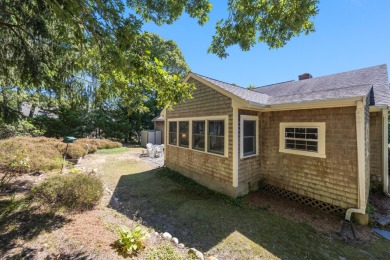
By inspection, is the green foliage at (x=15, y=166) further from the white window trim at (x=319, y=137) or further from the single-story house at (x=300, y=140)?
the white window trim at (x=319, y=137)

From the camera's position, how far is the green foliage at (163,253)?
2.94 m

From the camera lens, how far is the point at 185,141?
312 inches

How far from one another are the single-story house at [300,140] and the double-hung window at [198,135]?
0.14ft

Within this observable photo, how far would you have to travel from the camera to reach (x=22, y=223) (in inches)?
134

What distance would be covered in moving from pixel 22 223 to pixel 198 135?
5.39m

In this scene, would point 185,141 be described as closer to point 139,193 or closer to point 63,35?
point 139,193

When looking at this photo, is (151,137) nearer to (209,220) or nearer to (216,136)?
(216,136)

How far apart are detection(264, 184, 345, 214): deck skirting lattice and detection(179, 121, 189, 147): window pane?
3.70 meters

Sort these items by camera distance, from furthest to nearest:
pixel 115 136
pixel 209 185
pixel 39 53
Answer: pixel 115 136 < pixel 209 185 < pixel 39 53

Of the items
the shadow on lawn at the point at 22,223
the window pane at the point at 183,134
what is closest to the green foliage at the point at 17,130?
the shadow on lawn at the point at 22,223

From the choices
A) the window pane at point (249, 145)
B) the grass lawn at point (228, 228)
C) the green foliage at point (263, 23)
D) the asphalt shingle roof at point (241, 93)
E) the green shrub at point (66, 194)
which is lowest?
the grass lawn at point (228, 228)

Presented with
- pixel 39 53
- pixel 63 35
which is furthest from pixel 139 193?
pixel 39 53

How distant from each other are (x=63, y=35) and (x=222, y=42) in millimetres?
4128

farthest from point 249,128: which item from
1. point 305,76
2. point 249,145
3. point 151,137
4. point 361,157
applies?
point 151,137
